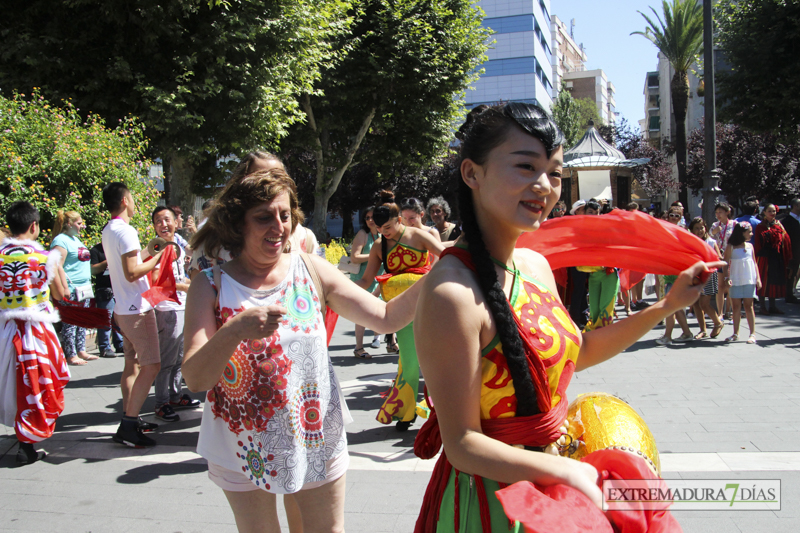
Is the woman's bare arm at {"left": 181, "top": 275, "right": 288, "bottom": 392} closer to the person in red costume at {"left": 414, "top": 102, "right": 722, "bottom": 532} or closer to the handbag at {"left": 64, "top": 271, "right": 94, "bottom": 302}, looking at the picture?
the person in red costume at {"left": 414, "top": 102, "right": 722, "bottom": 532}

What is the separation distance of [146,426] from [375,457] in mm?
2136

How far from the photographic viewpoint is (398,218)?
556 centimetres

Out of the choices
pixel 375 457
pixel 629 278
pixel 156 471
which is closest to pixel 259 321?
pixel 629 278

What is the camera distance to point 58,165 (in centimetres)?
905

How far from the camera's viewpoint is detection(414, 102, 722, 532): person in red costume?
1396mm

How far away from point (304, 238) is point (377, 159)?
2140 centimetres

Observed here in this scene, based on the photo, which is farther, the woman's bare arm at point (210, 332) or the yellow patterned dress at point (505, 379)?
the woman's bare arm at point (210, 332)

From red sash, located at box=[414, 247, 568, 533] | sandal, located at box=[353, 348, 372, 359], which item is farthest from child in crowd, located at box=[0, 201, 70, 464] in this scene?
red sash, located at box=[414, 247, 568, 533]

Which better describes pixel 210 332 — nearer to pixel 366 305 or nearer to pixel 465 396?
pixel 366 305

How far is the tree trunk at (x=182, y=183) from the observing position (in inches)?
564

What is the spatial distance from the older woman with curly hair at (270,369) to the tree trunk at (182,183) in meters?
12.8

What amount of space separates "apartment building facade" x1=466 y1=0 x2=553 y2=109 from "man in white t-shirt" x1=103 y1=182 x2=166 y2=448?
49.0 meters

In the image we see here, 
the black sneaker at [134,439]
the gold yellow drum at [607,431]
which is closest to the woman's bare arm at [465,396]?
the gold yellow drum at [607,431]

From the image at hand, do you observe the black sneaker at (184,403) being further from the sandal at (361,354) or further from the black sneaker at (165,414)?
the sandal at (361,354)
